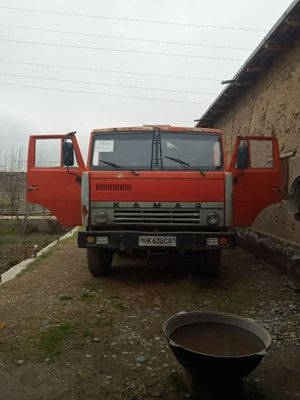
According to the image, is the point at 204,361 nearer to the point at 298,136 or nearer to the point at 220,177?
the point at 220,177

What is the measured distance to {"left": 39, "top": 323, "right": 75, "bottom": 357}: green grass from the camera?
3895 millimetres

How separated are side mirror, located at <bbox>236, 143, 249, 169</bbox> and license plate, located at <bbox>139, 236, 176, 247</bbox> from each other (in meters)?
1.57

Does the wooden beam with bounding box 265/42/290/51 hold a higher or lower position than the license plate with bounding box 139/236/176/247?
higher

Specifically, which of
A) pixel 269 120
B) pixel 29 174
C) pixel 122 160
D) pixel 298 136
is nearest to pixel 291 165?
pixel 298 136

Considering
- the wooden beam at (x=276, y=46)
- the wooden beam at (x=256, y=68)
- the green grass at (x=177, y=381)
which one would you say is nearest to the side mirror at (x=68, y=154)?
the wooden beam at (x=276, y=46)

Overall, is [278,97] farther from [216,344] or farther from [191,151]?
[216,344]

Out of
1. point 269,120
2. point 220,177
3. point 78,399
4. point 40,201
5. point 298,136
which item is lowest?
point 78,399

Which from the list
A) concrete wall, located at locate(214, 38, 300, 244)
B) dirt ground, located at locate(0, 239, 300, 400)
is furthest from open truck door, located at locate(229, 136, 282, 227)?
dirt ground, located at locate(0, 239, 300, 400)

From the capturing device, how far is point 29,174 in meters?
6.34

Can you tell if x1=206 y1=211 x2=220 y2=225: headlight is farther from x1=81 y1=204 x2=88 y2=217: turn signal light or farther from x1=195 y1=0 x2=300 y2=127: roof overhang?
x1=195 y1=0 x2=300 y2=127: roof overhang

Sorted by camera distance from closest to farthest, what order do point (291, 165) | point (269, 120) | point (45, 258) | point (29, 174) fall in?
1. point (29, 174)
2. point (291, 165)
3. point (269, 120)
4. point (45, 258)

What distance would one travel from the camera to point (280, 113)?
A: 7.34 m

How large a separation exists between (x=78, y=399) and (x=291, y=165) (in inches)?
201

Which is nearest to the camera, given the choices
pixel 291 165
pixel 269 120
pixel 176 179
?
pixel 176 179
